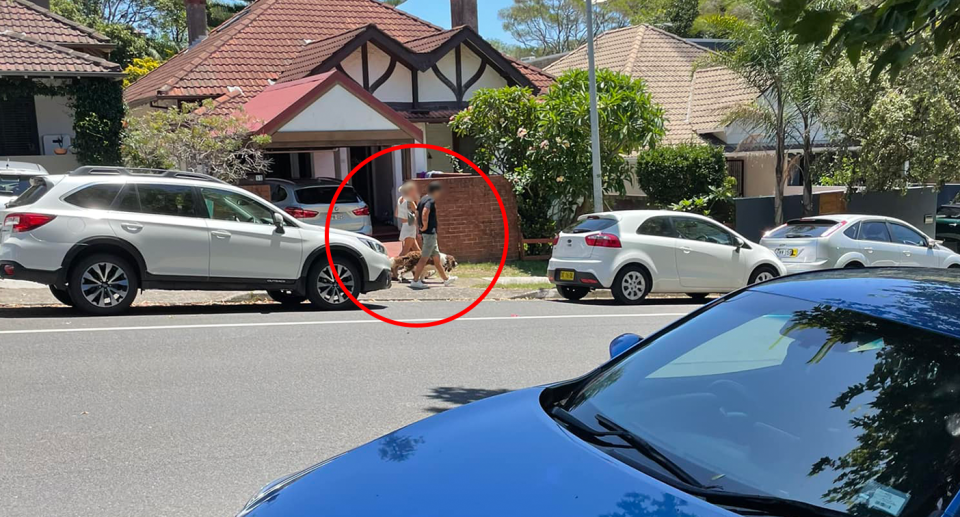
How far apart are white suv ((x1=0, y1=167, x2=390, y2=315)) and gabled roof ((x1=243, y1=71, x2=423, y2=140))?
20.6 ft

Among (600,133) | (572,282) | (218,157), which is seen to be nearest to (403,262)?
Result: (572,282)

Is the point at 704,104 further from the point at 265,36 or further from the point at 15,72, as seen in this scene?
the point at 15,72

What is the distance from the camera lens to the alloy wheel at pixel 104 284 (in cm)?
1073

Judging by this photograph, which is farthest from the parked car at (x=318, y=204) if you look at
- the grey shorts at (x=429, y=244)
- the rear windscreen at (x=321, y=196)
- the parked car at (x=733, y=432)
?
the parked car at (x=733, y=432)

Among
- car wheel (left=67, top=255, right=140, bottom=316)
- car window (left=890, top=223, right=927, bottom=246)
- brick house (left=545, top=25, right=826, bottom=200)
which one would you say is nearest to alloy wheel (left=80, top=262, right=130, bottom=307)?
car wheel (left=67, top=255, right=140, bottom=316)

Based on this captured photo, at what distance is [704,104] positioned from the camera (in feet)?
93.5

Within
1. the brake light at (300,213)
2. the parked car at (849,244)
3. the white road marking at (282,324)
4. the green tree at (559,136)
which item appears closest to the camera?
the white road marking at (282,324)

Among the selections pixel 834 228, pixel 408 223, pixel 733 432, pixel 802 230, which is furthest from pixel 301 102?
pixel 733 432

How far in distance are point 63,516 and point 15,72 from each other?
15702 millimetres

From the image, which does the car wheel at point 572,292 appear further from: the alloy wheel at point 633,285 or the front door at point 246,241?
the front door at point 246,241

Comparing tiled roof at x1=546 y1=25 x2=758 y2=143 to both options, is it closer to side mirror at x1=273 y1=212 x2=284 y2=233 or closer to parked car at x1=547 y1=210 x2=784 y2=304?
parked car at x1=547 y1=210 x2=784 y2=304

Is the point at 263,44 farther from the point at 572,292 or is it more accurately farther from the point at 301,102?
the point at 572,292

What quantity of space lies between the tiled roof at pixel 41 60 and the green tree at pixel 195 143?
187 centimetres

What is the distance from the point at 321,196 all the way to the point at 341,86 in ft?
8.46
